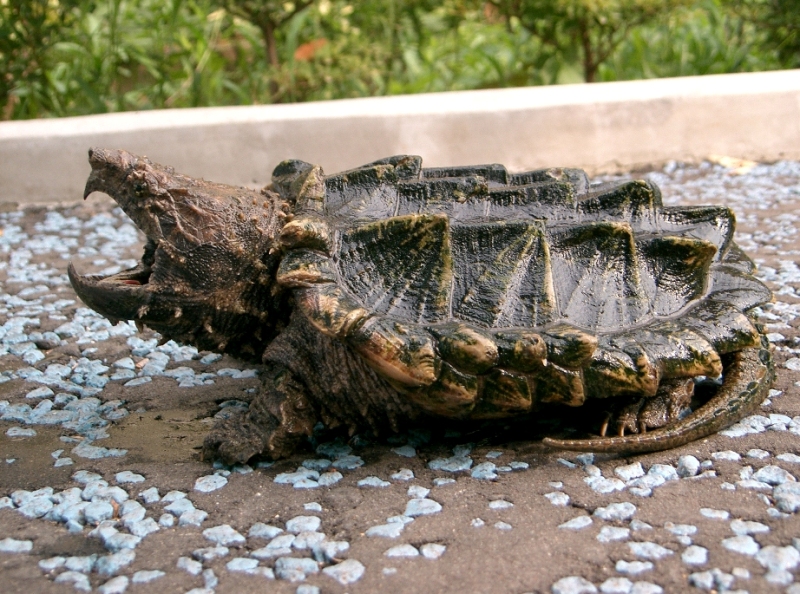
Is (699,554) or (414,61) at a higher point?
(414,61)

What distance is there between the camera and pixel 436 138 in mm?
4895

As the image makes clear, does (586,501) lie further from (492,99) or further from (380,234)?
(492,99)

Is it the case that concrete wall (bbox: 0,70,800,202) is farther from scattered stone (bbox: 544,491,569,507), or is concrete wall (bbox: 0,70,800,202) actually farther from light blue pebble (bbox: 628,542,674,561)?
light blue pebble (bbox: 628,542,674,561)

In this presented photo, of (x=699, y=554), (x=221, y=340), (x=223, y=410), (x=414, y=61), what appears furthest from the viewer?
(x=414, y=61)

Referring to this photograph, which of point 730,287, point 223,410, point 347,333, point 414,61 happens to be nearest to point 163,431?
point 223,410

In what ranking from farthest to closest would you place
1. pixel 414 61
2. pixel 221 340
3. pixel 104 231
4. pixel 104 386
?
pixel 414 61 < pixel 104 231 < pixel 104 386 < pixel 221 340

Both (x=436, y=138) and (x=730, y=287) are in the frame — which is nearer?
(x=730, y=287)

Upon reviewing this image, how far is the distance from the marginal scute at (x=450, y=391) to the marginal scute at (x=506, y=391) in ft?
0.11

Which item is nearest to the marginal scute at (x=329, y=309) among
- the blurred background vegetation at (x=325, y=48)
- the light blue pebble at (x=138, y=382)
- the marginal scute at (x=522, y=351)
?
the marginal scute at (x=522, y=351)

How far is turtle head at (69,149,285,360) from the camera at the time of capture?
2098mm

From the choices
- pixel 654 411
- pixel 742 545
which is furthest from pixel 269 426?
pixel 742 545

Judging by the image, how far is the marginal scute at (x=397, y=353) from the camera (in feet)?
6.21

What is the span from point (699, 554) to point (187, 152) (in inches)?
152

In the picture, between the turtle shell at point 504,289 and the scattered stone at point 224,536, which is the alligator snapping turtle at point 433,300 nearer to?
the turtle shell at point 504,289
